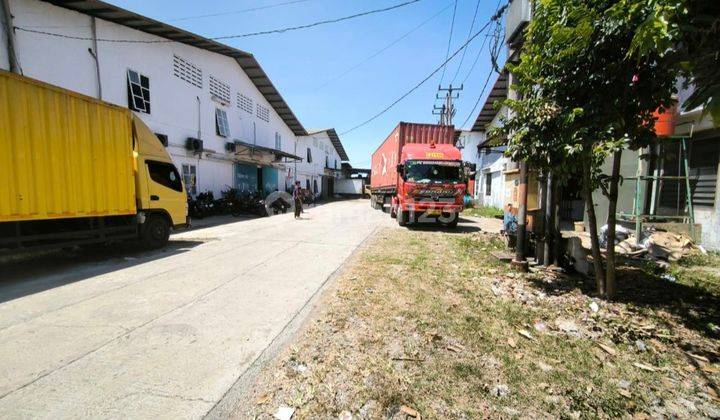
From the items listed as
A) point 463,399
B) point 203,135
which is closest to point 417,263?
point 463,399

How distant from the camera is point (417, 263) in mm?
6953

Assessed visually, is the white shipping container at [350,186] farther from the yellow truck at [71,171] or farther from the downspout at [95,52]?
the yellow truck at [71,171]

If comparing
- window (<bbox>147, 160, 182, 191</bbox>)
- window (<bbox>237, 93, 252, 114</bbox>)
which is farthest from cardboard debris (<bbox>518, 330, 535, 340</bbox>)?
window (<bbox>237, 93, 252, 114</bbox>)

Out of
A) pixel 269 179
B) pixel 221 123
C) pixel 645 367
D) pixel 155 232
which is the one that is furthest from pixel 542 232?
pixel 269 179

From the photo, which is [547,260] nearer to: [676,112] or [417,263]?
[417,263]

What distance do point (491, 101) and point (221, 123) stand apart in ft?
59.3

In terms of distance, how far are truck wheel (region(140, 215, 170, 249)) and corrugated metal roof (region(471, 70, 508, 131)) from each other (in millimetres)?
16858

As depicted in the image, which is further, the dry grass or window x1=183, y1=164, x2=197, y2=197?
window x1=183, y1=164, x2=197, y2=197

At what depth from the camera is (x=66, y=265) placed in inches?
262

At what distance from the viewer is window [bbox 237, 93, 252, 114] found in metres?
20.6

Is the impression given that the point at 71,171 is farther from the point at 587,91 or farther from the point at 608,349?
the point at 608,349

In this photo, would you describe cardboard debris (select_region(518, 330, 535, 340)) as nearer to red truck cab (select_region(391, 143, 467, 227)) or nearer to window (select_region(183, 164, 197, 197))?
red truck cab (select_region(391, 143, 467, 227))

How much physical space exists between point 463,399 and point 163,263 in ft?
21.7

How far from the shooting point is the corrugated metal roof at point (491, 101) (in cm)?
2069
